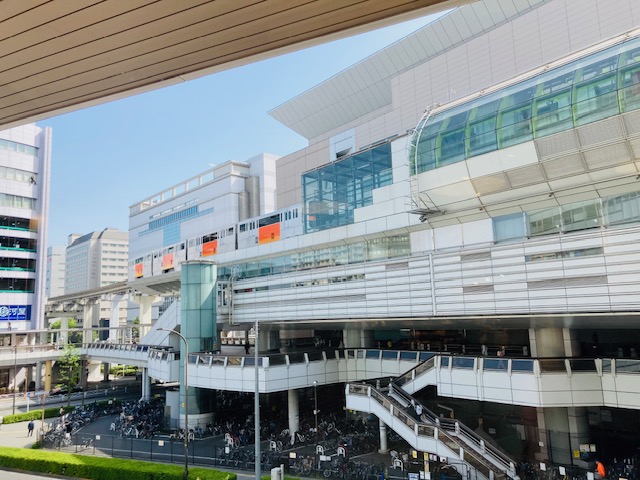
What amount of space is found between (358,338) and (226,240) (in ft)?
90.4

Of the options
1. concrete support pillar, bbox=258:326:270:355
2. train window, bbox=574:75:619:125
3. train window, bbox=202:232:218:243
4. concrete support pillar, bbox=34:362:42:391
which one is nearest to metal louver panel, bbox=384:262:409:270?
train window, bbox=574:75:619:125

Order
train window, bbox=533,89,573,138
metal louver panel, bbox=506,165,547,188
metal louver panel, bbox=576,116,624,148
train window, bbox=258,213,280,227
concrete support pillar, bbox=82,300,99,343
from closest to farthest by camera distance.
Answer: metal louver panel, bbox=576,116,624,148 < train window, bbox=533,89,573,138 < metal louver panel, bbox=506,165,547,188 < train window, bbox=258,213,280,227 < concrete support pillar, bbox=82,300,99,343

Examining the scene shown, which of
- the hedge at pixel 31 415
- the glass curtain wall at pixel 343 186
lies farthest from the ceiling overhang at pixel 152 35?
the hedge at pixel 31 415

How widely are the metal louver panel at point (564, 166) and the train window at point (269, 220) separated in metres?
30.7

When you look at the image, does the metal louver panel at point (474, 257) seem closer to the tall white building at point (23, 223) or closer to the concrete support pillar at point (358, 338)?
the concrete support pillar at point (358, 338)

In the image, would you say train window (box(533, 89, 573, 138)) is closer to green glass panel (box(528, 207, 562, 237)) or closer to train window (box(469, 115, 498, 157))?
train window (box(469, 115, 498, 157))

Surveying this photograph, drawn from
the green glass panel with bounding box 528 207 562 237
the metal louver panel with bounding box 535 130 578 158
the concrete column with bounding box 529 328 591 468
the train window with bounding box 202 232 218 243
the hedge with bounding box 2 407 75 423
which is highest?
the train window with bounding box 202 232 218 243

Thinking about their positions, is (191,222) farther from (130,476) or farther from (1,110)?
(1,110)

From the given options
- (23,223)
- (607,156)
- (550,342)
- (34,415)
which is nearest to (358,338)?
(550,342)

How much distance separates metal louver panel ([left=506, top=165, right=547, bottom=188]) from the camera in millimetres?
24484

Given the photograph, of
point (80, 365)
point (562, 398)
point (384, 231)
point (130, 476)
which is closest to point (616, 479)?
point (562, 398)

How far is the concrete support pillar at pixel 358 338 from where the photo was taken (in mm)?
39125

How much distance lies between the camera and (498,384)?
24.8m

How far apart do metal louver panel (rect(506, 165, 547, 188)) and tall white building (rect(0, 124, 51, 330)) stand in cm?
6707
